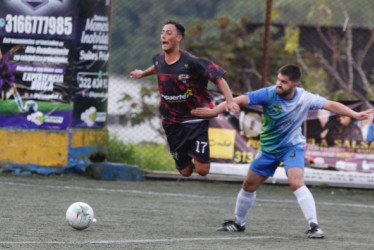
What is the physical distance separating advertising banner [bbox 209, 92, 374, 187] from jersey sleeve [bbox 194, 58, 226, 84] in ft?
14.3

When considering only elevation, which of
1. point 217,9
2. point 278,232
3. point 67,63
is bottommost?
point 278,232

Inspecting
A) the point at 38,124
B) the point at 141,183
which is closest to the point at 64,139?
the point at 38,124

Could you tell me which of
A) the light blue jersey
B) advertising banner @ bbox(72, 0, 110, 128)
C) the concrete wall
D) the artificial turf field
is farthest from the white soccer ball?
advertising banner @ bbox(72, 0, 110, 128)

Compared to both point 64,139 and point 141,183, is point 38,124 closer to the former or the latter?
point 64,139

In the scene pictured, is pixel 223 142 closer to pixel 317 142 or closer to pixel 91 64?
pixel 317 142

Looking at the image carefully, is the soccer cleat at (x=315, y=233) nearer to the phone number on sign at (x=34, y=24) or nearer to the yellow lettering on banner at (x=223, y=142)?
the yellow lettering on banner at (x=223, y=142)

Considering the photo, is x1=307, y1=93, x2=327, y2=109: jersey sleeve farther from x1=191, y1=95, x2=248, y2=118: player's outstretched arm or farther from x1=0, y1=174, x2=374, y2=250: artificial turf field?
x1=0, y1=174, x2=374, y2=250: artificial turf field

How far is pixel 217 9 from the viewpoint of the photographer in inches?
1024

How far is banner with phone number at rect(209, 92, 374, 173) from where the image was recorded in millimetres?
12953

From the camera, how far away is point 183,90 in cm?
882

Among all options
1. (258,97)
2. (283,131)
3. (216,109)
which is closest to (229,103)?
(216,109)

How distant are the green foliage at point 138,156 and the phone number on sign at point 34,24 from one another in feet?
7.63

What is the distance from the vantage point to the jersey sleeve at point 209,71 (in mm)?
8641

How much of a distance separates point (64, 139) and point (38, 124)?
45 cm
